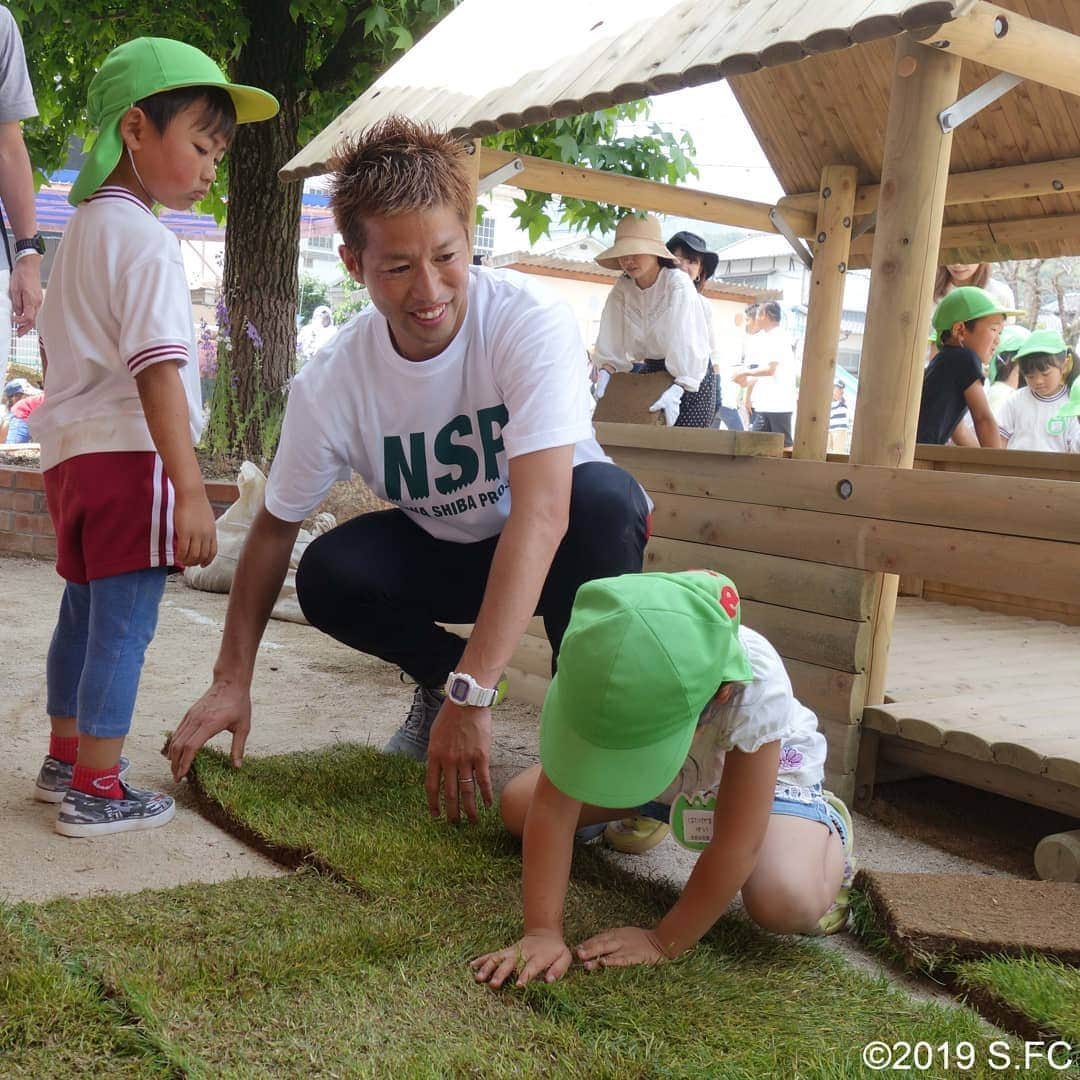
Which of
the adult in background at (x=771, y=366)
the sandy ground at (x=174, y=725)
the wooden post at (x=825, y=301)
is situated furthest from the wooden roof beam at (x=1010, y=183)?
the adult in background at (x=771, y=366)

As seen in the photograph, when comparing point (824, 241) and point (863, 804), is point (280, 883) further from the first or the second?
point (824, 241)

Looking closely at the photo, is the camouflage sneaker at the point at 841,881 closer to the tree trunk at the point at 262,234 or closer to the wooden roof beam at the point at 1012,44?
the wooden roof beam at the point at 1012,44

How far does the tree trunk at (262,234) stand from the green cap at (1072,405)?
187 inches

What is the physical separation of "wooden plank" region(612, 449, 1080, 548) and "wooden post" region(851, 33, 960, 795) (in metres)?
0.14

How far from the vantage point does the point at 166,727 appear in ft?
10.7

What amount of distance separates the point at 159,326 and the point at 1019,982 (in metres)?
1.90

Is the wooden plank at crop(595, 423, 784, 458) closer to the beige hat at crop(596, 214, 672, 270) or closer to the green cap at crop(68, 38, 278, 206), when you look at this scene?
the green cap at crop(68, 38, 278, 206)

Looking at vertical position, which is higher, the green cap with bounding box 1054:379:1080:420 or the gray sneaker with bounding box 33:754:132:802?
the green cap with bounding box 1054:379:1080:420

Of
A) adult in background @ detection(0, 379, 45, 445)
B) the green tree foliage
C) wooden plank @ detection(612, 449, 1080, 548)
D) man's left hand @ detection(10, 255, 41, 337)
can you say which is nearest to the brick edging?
the green tree foliage

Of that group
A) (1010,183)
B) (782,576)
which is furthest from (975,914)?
(1010,183)

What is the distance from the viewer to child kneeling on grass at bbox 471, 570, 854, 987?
1.60m

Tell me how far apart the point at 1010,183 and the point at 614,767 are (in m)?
4.75

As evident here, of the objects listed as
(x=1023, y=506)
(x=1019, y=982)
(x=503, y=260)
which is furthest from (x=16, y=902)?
(x=503, y=260)

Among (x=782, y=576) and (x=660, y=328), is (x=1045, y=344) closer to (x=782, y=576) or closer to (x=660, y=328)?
(x=660, y=328)
